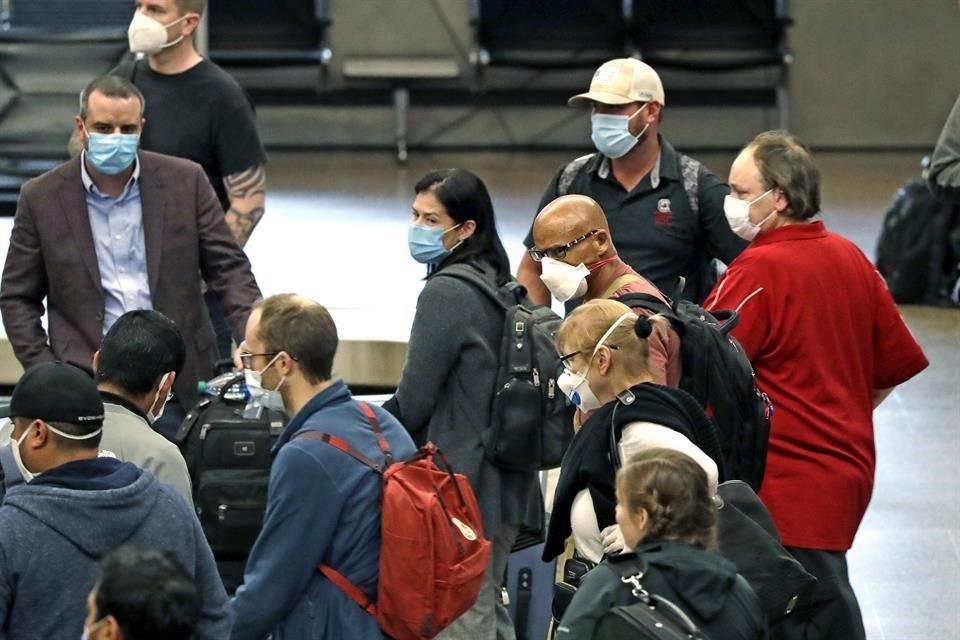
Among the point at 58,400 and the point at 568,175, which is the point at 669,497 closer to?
the point at 58,400

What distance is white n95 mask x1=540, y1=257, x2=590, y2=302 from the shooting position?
15.3ft

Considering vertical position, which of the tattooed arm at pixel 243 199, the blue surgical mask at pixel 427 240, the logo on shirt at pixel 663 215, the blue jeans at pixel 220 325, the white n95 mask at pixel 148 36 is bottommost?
the blue jeans at pixel 220 325

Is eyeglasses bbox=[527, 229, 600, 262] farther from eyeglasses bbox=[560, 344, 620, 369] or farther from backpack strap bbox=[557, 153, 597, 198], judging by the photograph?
backpack strap bbox=[557, 153, 597, 198]

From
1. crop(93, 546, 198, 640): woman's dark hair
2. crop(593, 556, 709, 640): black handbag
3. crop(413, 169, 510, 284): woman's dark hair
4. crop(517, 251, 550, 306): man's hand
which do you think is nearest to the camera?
crop(93, 546, 198, 640): woman's dark hair

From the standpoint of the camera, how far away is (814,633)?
4.86 metres

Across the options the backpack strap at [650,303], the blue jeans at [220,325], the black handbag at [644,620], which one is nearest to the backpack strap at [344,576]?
the backpack strap at [650,303]

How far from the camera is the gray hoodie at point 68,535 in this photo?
3.32m

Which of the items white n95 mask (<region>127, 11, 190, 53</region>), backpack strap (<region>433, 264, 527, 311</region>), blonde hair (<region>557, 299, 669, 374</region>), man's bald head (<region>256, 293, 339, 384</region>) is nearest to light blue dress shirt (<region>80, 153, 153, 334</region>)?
white n95 mask (<region>127, 11, 190, 53</region>)

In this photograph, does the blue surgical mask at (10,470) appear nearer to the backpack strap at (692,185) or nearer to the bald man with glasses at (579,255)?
the bald man with glasses at (579,255)

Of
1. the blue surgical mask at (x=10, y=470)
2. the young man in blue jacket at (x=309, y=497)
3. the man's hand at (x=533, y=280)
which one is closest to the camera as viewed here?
the blue surgical mask at (x=10, y=470)

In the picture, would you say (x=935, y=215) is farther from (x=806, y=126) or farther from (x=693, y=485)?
(x=693, y=485)

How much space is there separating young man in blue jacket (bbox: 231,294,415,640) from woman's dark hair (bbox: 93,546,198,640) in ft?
3.35

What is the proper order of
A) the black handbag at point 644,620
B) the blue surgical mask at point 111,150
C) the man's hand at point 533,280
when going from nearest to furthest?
the black handbag at point 644,620
the blue surgical mask at point 111,150
the man's hand at point 533,280

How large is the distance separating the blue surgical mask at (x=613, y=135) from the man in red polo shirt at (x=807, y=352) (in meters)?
0.80
